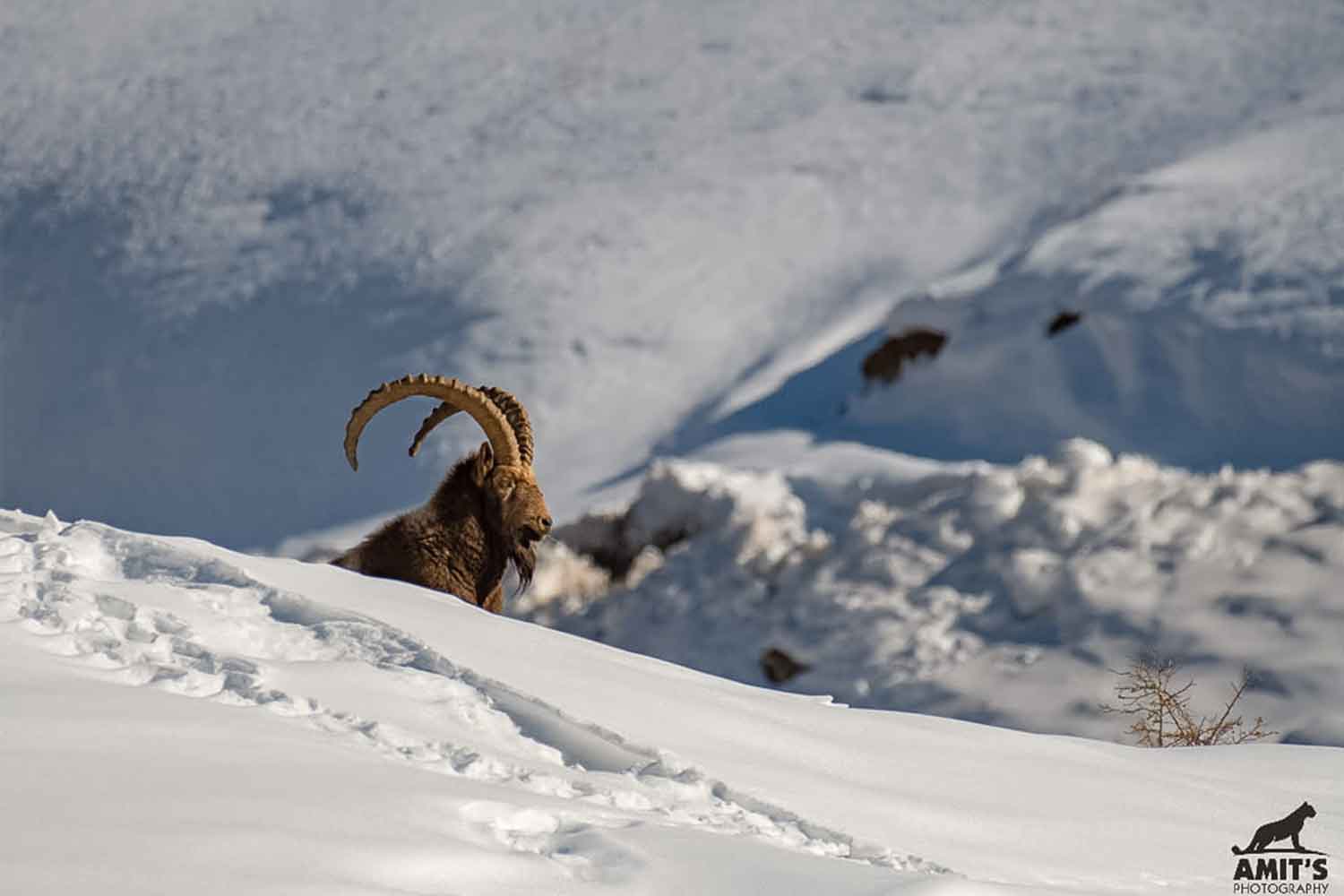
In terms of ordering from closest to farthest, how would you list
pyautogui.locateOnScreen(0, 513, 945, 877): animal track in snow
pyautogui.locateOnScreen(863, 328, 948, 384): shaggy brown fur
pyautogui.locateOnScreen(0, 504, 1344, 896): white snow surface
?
pyautogui.locateOnScreen(0, 504, 1344, 896): white snow surface
pyautogui.locateOnScreen(0, 513, 945, 877): animal track in snow
pyautogui.locateOnScreen(863, 328, 948, 384): shaggy brown fur

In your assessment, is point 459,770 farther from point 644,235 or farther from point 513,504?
point 644,235

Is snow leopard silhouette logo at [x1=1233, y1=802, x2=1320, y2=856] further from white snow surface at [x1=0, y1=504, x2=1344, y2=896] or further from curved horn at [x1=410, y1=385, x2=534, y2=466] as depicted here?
curved horn at [x1=410, y1=385, x2=534, y2=466]

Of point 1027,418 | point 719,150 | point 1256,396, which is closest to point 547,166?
point 719,150

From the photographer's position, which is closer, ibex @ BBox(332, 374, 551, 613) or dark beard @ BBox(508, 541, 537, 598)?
ibex @ BBox(332, 374, 551, 613)

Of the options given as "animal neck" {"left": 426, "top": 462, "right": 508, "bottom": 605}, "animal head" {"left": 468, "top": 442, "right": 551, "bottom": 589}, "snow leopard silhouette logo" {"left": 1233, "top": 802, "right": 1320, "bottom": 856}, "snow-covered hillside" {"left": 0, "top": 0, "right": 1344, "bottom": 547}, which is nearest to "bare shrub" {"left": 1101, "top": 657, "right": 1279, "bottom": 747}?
"snow leopard silhouette logo" {"left": 1233, "top": 802, "right": 1320, "bottom": 856}

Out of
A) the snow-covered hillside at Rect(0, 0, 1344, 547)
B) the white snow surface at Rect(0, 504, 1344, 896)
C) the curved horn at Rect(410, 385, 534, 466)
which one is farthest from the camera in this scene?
the snow-covered hillside at Rect(0, 0, 1344, 547)

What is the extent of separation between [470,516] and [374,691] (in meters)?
2.96

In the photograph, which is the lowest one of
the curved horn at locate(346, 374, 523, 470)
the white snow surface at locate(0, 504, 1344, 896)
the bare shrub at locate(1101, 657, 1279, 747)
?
the white snow surface at locate(0, 504, 1344, 896)

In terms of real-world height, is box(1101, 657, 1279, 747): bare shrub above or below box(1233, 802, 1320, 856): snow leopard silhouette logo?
above

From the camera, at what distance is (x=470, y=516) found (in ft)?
23.4

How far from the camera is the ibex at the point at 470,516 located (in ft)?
22.9

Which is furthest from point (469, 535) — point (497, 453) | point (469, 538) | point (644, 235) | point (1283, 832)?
point (644, 235)

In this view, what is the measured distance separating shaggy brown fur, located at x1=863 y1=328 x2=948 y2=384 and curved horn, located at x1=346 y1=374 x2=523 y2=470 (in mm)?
8109

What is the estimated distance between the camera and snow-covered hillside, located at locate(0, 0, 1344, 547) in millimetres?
14062
